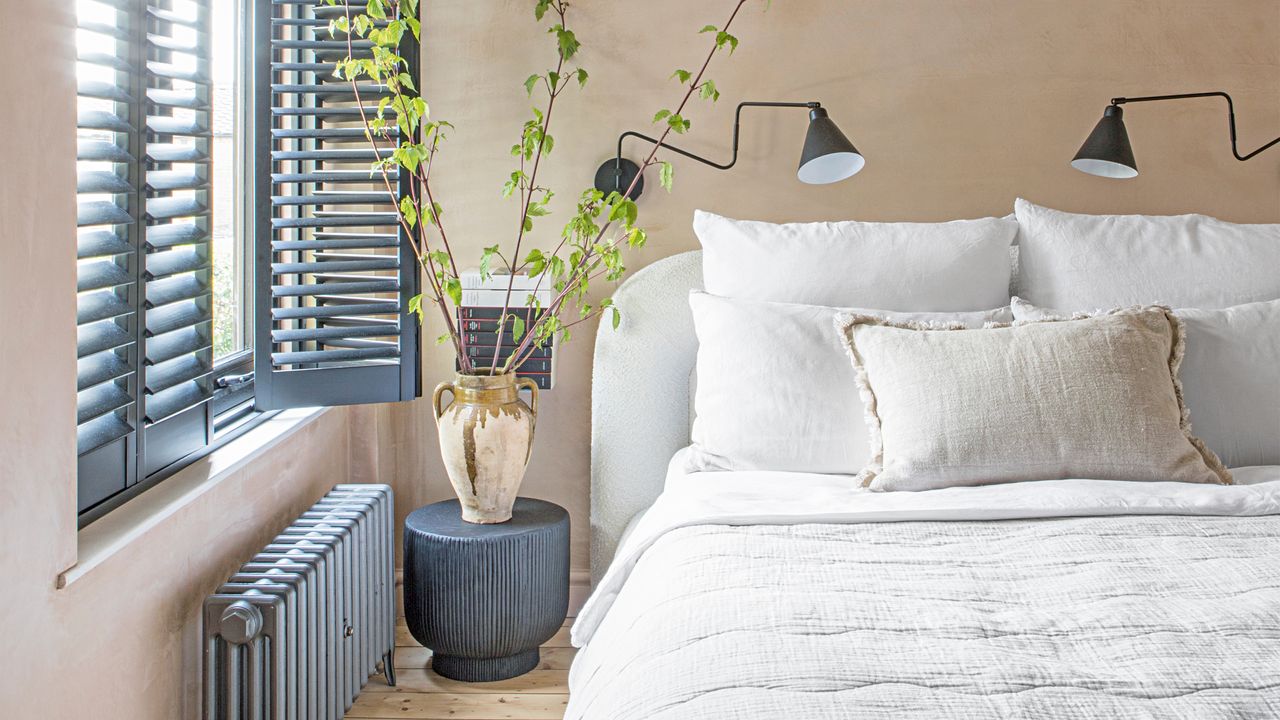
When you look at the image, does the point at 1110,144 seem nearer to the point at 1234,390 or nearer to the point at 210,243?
the point at 1234,390

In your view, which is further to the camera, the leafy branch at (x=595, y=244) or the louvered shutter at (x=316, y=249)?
the leafy branch at (x=595, y=244)

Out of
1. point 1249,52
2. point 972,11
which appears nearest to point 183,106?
point 972,11

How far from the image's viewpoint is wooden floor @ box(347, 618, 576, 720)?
2.34 m

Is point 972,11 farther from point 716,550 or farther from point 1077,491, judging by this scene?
point 716,550

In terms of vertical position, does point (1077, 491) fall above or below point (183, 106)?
below

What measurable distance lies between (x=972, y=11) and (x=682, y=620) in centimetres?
202

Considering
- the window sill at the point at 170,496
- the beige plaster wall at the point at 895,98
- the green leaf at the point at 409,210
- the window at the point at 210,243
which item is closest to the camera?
the window sill at the point at 170,496

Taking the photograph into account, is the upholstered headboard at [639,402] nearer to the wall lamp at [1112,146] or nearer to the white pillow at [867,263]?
the white pillow at [867,263]

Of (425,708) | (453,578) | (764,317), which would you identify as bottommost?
(425,708)

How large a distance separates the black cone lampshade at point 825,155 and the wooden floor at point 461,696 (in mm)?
1348

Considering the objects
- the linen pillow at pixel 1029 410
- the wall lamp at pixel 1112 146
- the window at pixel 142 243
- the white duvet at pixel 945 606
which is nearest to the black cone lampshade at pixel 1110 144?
the wall lamp at pixel 1112 146

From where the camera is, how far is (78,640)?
60.0 inches

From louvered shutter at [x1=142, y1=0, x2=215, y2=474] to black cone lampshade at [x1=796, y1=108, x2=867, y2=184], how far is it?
4.28 feet

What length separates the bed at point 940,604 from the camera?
3.72 feet
